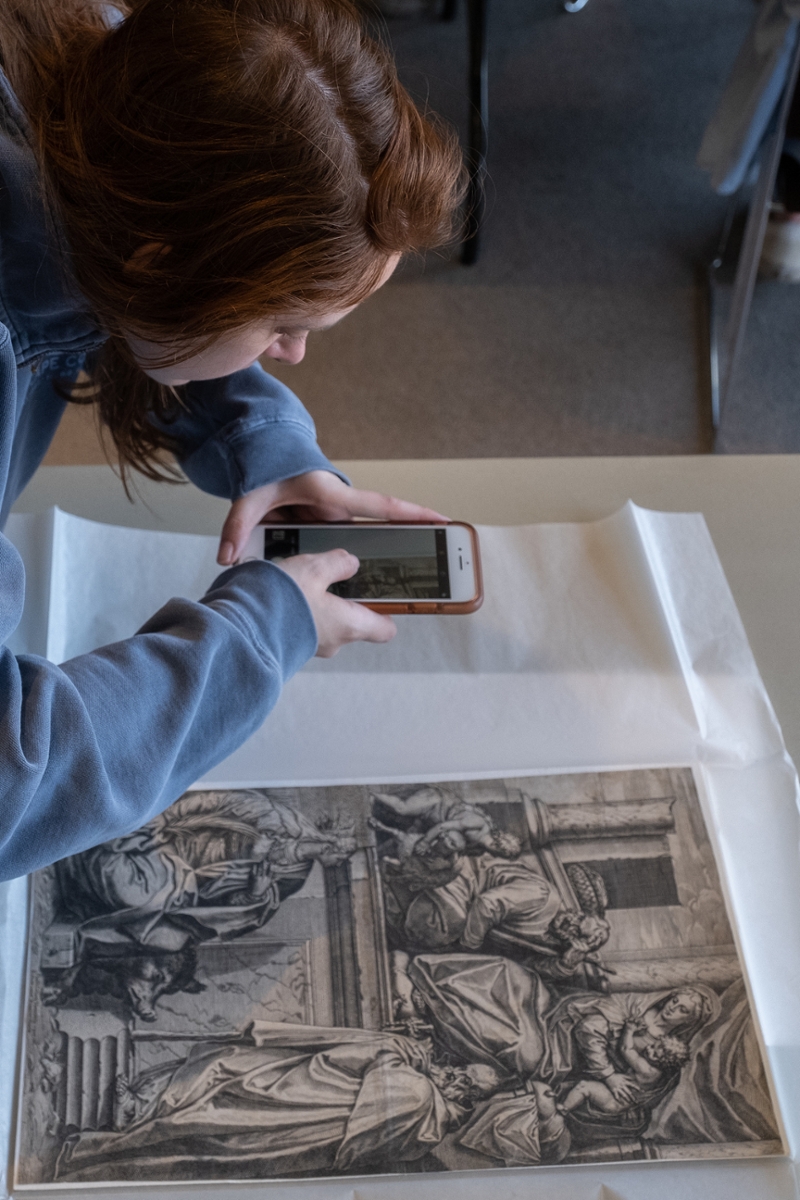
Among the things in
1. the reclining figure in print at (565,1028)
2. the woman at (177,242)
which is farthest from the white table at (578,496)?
the reclining figure in print at (565,1028)

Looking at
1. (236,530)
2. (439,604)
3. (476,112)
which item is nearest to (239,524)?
(236,530)

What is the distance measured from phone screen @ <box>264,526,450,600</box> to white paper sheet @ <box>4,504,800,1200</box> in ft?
0.08

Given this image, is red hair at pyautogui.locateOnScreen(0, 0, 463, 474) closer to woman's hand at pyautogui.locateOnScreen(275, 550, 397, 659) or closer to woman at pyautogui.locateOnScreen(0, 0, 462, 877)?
woman at pyautogui.locateOnScreen(0, 0, 462, 877)

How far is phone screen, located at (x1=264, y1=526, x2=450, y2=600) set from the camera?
0.58 meters

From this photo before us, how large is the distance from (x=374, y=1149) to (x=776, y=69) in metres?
1.11

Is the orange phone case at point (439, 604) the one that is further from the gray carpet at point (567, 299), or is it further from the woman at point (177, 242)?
the gray carpet at point (567, 299)

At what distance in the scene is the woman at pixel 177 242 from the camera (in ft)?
1.20

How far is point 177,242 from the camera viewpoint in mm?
386

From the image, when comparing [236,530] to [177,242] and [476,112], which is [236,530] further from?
[476,112]

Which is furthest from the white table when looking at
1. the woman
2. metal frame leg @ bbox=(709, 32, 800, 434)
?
metal frame leg @ bbox=(709, 32, 800, 434)

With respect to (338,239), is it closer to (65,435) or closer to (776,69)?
(776,69)

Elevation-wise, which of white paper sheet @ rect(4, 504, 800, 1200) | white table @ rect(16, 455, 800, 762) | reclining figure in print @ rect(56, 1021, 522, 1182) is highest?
white table @ rect(16, 455, 800, 762)

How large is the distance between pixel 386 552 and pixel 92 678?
0.22m

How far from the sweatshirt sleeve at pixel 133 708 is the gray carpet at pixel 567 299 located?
92 centimetres
